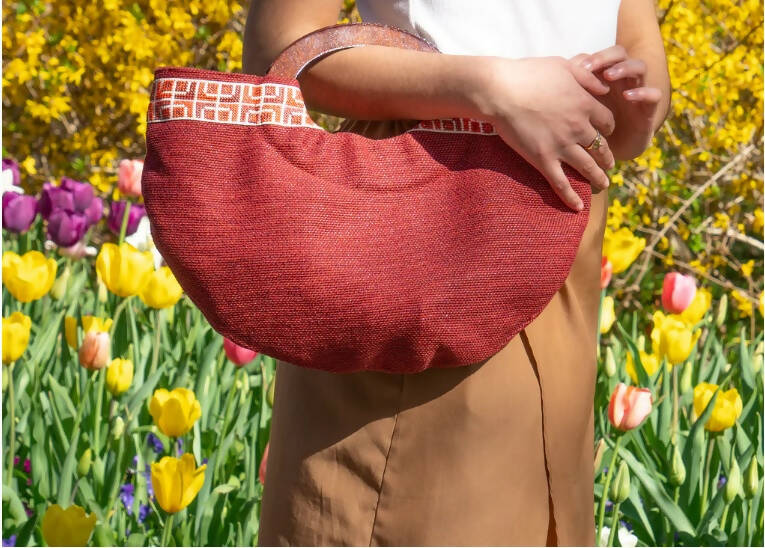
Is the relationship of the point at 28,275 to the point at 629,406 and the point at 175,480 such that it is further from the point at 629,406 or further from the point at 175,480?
the point at 629,406

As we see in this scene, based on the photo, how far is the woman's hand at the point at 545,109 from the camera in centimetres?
91

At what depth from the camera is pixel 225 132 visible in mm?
902

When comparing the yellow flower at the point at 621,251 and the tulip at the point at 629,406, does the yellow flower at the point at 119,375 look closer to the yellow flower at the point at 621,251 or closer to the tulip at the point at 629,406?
the tulip at the point at 629,406

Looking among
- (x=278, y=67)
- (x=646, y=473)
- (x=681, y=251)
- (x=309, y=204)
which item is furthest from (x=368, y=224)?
(x=681, y=251)

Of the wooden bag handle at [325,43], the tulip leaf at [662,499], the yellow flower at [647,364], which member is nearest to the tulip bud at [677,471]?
the tulip leaf at [662,499]

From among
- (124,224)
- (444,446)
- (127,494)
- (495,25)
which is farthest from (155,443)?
→ (495,25)

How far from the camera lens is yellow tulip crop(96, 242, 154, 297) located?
1.90m

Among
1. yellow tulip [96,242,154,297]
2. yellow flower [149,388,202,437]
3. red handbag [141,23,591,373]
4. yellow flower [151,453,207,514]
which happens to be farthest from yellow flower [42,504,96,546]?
yellow tulip [96,242,154,297]

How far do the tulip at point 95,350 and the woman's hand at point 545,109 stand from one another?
99 cm

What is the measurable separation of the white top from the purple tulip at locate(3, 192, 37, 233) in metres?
1.95

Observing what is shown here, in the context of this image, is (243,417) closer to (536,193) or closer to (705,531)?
(705,531)

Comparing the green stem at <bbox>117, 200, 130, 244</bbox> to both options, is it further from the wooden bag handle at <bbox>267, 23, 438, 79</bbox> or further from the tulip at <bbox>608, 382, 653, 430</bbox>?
the wooden bag handle at <bbox>267, 23, 438, 79</bbox>

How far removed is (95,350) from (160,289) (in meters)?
0.23

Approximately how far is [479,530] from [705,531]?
2.82 ft
